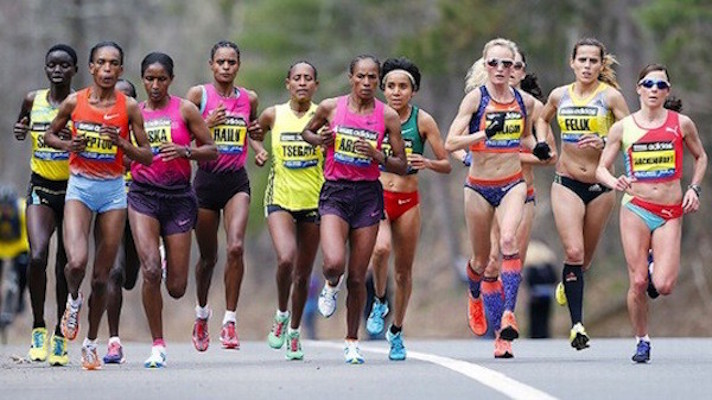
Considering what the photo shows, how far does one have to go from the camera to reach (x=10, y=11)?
2205 inches

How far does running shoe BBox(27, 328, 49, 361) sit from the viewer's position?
59.9 feet

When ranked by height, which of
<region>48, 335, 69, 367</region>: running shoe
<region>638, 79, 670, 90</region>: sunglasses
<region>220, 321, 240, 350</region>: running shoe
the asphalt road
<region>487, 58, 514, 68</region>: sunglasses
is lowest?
the asphalt road

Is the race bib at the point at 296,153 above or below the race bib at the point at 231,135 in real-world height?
below

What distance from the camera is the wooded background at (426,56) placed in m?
36.7

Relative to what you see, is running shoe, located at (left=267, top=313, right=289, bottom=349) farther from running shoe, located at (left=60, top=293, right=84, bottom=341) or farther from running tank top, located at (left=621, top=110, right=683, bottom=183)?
running tank top, located at (left=621, top=110, right=683, bottom=183)

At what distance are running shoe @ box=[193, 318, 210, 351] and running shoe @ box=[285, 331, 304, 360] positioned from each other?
2.99 feet

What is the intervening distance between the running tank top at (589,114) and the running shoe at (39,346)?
4875 millimetres

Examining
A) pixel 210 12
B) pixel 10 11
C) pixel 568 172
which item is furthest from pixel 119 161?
pixel 210 12

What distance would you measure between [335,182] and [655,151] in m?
2.56

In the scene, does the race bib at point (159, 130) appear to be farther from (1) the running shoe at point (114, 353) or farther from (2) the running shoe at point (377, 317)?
(2) the running shoe at point (377, 317)

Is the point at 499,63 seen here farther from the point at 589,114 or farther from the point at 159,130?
the point at 159,130

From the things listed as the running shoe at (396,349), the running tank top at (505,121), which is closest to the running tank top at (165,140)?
the running shoe at (396,349)

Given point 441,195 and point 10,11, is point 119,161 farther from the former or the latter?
point 10,11

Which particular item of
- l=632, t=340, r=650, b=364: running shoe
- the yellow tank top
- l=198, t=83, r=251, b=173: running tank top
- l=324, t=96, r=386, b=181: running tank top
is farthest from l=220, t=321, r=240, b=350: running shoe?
the yellow tank top
